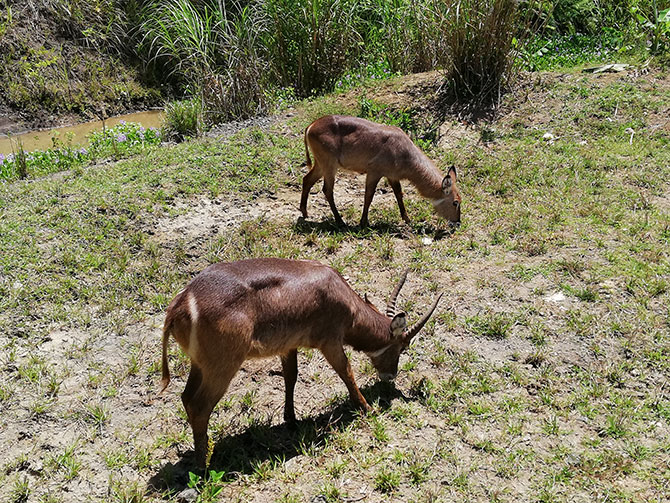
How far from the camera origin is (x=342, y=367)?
420 centimetres

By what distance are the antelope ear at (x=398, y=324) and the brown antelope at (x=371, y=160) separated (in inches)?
100.0

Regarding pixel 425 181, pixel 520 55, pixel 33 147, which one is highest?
pixel 520 55

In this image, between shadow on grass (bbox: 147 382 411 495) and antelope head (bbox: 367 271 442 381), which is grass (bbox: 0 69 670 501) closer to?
shadow on grass (bbox: 147 382 411 495)

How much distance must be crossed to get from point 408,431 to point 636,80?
24.1 ft

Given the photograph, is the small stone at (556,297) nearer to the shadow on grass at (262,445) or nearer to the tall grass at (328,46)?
the shadow on grass at (262,445)

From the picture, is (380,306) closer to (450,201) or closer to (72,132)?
(450,201)

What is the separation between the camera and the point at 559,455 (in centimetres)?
389

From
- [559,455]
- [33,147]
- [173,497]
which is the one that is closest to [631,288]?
[559,455]

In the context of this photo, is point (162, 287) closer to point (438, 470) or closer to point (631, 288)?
point (438, 470)

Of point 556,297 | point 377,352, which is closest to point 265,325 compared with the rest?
point 377,352

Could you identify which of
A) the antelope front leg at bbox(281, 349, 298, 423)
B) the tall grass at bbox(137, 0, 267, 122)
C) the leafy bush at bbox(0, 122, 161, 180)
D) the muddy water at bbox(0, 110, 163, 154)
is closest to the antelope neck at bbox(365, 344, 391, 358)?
the antelope front leg at bbox(281, 349, 298, 423)

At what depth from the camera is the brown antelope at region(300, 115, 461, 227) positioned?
6.82m

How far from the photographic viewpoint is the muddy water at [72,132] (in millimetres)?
10781

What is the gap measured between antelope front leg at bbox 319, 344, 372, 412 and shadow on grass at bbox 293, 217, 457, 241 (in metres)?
2.64
